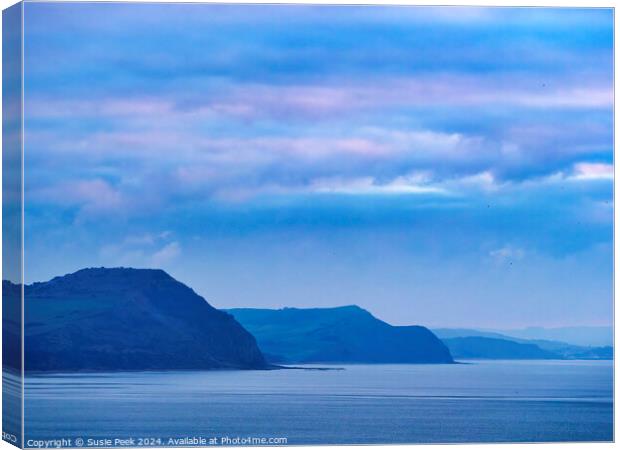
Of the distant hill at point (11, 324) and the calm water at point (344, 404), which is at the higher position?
the distant hill at point (11, 324)

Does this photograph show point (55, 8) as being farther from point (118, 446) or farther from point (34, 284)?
point (118, 446)

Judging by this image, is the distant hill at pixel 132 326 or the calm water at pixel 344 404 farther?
the distant hill at pixel 132 326

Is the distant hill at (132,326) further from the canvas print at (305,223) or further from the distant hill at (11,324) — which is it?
the distant hill at (11,324)

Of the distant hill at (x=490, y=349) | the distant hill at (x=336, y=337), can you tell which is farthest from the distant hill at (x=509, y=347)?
the distant hill at (x=336, y=337)

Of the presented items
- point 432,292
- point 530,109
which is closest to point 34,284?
point 432,292

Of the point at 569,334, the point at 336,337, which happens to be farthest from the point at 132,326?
Result: the point at 569,334

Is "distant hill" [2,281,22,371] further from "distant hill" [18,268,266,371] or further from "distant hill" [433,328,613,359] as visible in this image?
"distant hill" [433,328,613,359]
